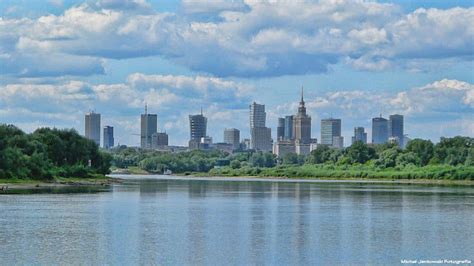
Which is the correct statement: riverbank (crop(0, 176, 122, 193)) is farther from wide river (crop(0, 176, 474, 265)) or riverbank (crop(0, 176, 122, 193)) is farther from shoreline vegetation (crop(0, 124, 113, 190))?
wide river (crop(0, 176, 474, 265))

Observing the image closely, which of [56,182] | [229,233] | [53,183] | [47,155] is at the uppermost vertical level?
[47,155]

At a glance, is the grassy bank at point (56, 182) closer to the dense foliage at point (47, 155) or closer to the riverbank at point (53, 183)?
the riverbank at point (53, 183)

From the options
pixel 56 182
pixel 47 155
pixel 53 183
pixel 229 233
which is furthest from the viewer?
pixel 47 155

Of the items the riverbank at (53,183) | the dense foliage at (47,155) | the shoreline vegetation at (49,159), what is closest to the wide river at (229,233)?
the riverbank at (53,183)

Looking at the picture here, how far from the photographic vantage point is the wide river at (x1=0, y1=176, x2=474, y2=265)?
47688mm

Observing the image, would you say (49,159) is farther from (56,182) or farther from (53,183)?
(53,183)

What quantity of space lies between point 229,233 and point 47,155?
321 ft

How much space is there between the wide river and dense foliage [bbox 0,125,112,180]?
131 ft

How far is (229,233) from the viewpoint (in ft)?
→ 199

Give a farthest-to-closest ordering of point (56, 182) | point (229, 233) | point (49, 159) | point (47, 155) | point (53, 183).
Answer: point (49, 159) → point (47, 155) → point (56, 182) → point (53, 183) → point (229, 233)

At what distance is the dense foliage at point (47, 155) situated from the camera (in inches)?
5172

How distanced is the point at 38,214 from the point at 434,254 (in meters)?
37.1

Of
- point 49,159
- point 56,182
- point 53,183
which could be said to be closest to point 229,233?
point 53,183

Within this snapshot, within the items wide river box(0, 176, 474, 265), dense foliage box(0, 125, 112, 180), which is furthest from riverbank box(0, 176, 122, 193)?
wide river box(0, 176, 474, 265)
